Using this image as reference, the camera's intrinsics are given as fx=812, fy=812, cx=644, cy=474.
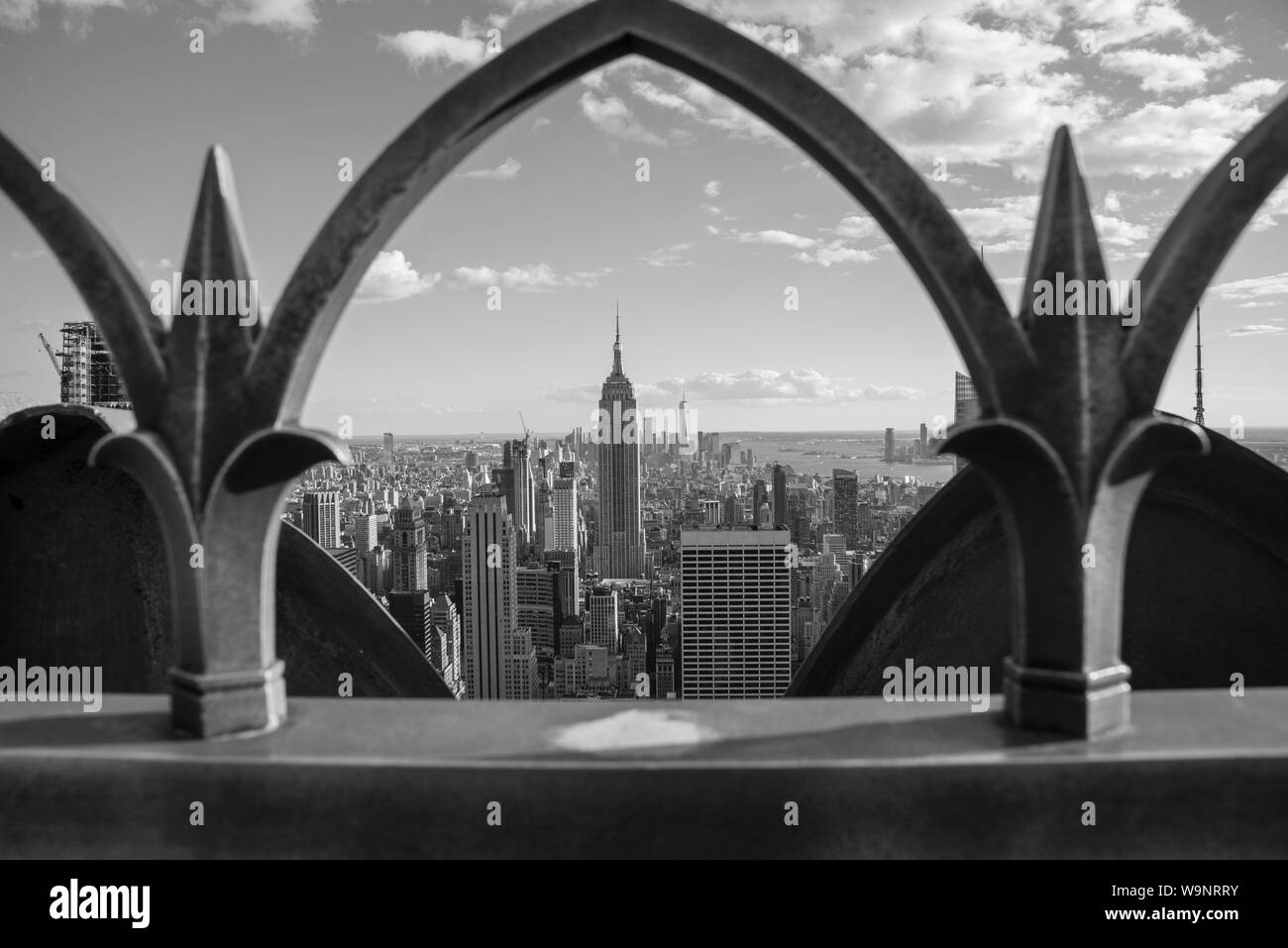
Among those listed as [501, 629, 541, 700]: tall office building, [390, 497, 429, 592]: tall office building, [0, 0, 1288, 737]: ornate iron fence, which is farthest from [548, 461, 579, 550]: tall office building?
[0, 0, 1288, 737]: ornate iron fence

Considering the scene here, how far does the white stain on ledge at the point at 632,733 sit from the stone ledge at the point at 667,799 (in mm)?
81

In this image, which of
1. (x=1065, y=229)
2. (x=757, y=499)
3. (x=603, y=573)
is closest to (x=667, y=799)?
(x=1065, y=229)

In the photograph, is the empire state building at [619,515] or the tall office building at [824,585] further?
the empire state building at [619,515]

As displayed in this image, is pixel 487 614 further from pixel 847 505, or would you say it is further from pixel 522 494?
pixel 847 505

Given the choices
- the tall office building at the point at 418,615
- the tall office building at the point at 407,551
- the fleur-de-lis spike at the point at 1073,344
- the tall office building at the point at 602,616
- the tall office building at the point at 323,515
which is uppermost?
the fleur-de-lis spike at the point at 1073,344

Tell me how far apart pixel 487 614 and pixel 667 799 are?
339ft

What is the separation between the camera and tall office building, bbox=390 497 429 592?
259ft

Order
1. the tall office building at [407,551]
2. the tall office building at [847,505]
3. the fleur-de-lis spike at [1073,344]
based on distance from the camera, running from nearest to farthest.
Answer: the fleur-de-lis spike at [1073,344]
the tall office building at [847,505]
the tall office building at [407,551]

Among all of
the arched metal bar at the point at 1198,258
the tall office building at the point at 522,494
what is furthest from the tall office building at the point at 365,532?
the arched metal bar at the point at 1198,258

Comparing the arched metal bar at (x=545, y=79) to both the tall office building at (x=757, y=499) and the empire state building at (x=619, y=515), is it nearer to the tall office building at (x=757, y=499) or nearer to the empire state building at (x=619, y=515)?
the tall office building at (x=757, y=499)

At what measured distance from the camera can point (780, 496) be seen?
259 feet

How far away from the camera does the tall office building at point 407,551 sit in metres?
78.9

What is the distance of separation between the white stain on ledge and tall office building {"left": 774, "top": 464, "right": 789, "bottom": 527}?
6923 cm

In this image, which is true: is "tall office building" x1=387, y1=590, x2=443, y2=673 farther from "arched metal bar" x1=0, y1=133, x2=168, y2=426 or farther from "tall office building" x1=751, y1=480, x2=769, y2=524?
"arched metal bar" x1=0, y1=133, x2=168, y2=426
